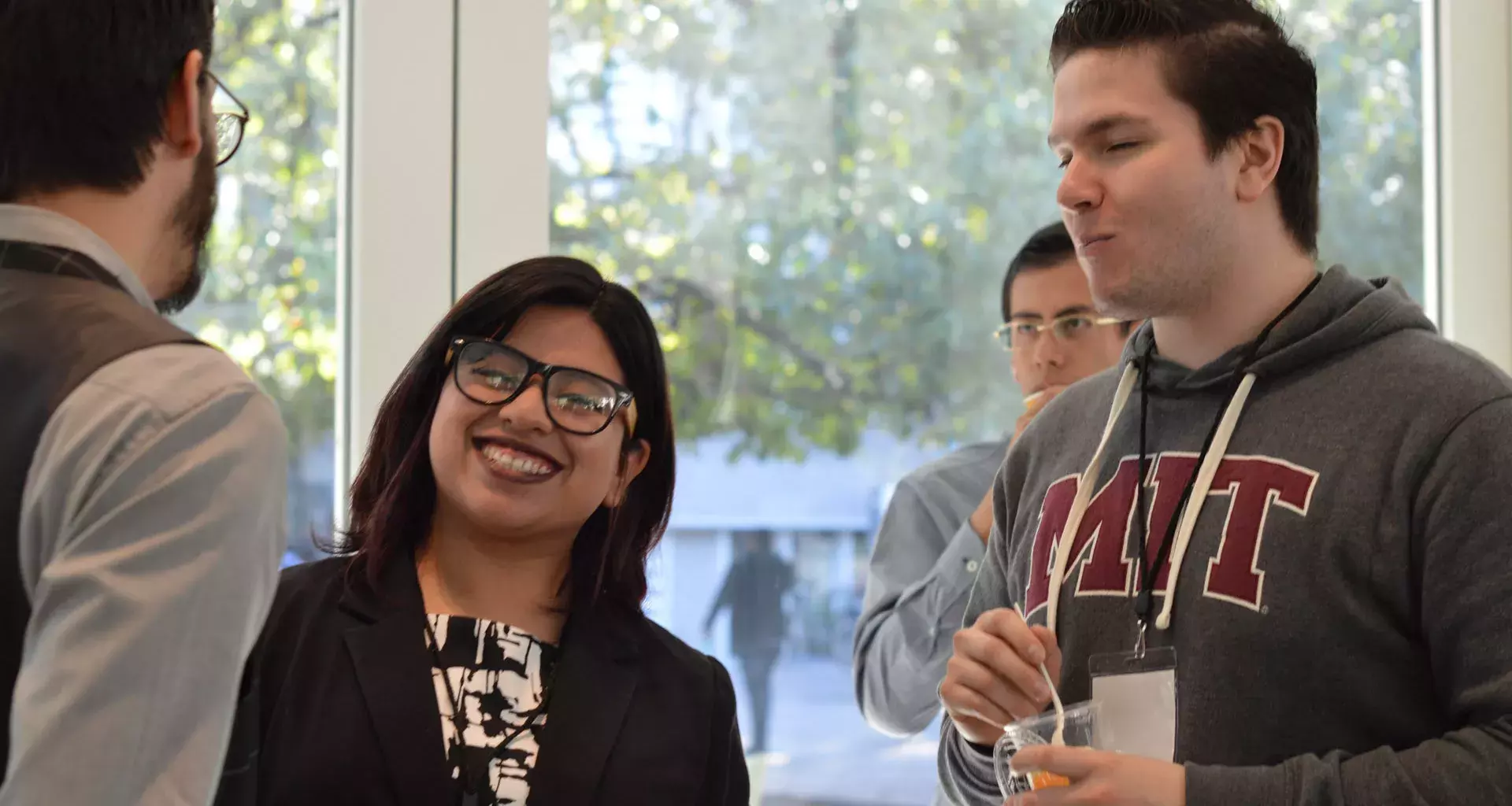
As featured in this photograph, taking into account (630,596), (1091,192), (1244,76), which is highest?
(1244,76)

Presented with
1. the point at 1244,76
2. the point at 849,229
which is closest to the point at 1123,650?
the point at 1244,76

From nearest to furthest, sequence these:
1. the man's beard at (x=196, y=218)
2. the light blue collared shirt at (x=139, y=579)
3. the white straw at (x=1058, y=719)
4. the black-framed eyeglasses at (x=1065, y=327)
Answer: the light blue collared shirt at (x=139, y=579) → the man's beard at (x=196, y=218) → the white straw at (x=1058, y=719) → the black-framed eyeglasses at (x=1065, y=327)

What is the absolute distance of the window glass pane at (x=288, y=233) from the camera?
8.82 feet

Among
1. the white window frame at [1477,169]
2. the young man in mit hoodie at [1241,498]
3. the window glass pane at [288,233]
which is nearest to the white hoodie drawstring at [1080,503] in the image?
the young man in mit hoodie at [1241,498]

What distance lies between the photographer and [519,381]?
1.79 metres

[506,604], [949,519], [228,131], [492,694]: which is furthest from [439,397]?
[949,519]

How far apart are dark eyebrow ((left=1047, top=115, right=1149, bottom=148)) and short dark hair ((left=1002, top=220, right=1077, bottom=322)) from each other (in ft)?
3.06

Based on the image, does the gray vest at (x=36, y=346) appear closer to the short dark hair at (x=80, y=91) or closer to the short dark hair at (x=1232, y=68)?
the short dark hair at (x=80, y=91)

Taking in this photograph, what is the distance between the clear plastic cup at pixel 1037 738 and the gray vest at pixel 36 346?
876mm

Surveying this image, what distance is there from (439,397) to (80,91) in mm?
870

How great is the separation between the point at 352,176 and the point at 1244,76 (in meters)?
1.77

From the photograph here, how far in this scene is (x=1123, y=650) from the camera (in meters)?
1.50

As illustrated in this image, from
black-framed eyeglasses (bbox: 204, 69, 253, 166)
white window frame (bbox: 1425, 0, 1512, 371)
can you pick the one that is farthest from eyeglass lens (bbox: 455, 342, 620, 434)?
white window frame (bbox: 1425, 0, 1512, 371)

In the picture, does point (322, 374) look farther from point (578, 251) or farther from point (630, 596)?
point (630, 596)
